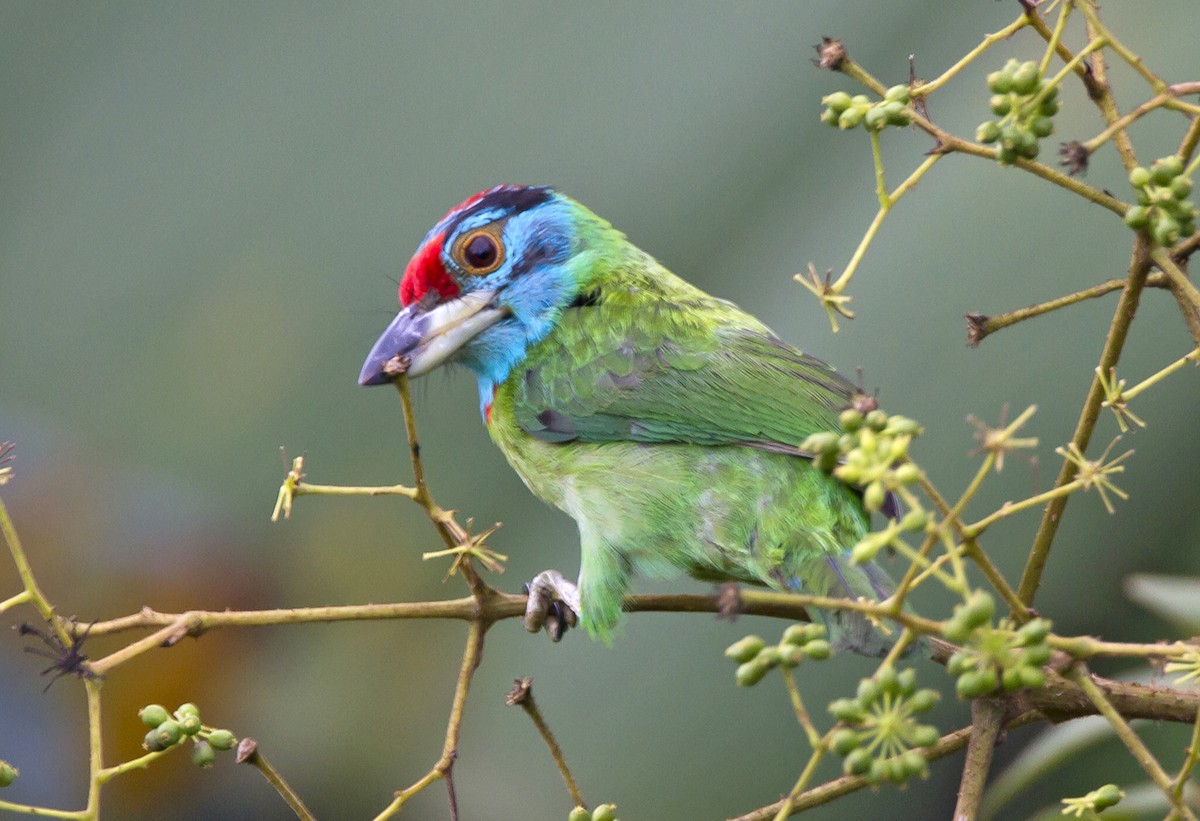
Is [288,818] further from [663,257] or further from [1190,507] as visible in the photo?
[1190,507]

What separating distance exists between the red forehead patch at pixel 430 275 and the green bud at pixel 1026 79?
174 cm

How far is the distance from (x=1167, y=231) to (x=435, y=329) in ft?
5.79

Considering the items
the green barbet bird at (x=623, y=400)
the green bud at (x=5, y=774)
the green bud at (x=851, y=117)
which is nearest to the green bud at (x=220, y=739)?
the green bud at (x=5, y=774)

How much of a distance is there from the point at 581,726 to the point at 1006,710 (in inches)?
76.1

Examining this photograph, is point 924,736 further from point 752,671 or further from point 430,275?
point 430,275

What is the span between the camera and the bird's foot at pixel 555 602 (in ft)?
7.85

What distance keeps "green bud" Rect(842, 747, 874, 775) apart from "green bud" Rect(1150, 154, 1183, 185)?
55 cm

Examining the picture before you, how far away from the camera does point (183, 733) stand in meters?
1.44

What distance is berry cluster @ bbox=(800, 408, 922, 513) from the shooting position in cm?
102

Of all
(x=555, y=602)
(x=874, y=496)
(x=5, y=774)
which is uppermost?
(x=874, y=496)

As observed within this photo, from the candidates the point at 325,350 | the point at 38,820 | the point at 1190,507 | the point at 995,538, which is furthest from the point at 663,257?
the point at 38,820

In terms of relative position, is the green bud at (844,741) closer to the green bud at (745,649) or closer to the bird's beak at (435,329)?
the green bud at (745,649)

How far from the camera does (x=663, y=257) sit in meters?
3.99

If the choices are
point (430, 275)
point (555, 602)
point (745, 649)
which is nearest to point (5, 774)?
point (745, 649)
